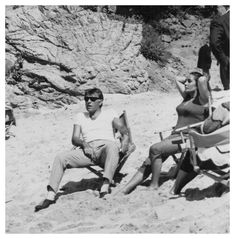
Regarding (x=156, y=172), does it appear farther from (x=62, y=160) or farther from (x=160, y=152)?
(x=62, y=160)

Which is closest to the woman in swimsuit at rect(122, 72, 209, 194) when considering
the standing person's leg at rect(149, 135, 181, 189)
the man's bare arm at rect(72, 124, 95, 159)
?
the standing person's leg at rect(149, 135, 181, 189)

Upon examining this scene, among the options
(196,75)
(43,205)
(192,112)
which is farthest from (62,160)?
(196,75)

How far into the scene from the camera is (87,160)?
263 inches

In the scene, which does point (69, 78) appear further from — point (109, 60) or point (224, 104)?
point (224, 104)

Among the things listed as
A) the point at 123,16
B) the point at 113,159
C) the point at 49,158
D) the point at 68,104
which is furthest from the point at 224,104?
the point at 123,16

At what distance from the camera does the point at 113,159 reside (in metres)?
6.55

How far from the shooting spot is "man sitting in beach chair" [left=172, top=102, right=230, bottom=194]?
601cm

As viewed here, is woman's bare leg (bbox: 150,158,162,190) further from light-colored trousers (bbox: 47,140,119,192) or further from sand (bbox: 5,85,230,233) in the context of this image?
light-colored trousers (bbox: 47,140,119,192)

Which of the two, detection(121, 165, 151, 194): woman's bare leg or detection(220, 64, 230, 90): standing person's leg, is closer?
detection(121, 165, 151, 194): woman's bare leg

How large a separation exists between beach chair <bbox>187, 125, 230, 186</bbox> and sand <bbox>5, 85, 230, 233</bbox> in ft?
0.57

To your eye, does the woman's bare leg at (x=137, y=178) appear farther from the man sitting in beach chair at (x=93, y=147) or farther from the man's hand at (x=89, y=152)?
the man's hand at (x=89, y=152)

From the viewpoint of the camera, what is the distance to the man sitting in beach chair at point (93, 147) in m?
6.53

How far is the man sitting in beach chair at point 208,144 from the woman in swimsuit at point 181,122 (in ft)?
0.85

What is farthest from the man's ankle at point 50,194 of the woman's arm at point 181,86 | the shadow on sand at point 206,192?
the woman's arm at point 181,86
